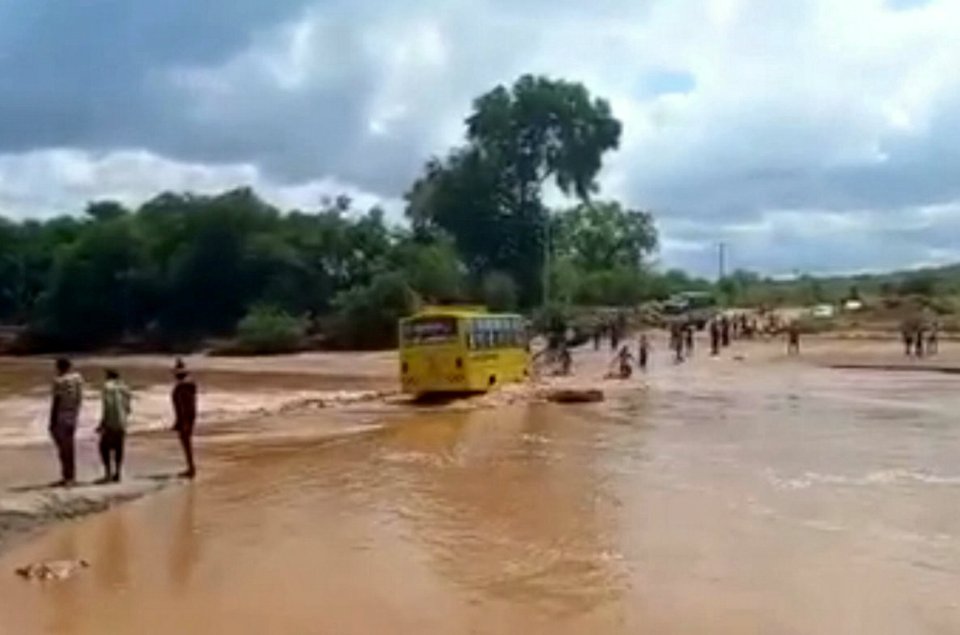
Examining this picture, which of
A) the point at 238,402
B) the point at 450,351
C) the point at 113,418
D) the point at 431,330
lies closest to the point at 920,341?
the point at 450,351

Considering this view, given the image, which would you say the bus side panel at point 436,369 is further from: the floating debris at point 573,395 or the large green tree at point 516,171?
the large green tree at point 516,171

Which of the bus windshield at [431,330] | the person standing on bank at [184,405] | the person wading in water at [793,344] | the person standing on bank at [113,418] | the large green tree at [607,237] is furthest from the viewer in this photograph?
the large green tree at [607,237]

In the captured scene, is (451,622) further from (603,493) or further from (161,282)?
(161,282)

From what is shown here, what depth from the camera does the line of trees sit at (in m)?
90.6

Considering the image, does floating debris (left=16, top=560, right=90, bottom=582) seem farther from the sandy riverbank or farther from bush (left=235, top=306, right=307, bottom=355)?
bush (left=235, top=306, right=307, bottom=355)

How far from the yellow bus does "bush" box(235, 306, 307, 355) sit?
42969 millimetres

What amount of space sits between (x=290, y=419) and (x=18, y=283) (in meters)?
79.1

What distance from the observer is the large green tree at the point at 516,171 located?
92.9m

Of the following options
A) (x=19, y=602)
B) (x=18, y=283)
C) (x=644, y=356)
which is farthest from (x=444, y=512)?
(x=18, y=283)

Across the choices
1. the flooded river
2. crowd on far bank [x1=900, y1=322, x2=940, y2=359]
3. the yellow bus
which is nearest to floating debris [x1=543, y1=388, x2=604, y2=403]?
the yellow bus

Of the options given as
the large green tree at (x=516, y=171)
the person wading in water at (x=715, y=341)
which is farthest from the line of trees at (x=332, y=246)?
the person wading in water at (x=715, y=341)

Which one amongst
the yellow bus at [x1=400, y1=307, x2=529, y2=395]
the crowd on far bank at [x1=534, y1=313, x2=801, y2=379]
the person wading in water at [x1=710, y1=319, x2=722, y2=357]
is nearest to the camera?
the yellow bus at [x1=400, y1=307, x2=529, y2=395]

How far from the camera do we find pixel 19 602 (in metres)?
13.1

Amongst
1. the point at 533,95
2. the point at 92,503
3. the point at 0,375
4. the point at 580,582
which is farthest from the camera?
the point at 533,95
